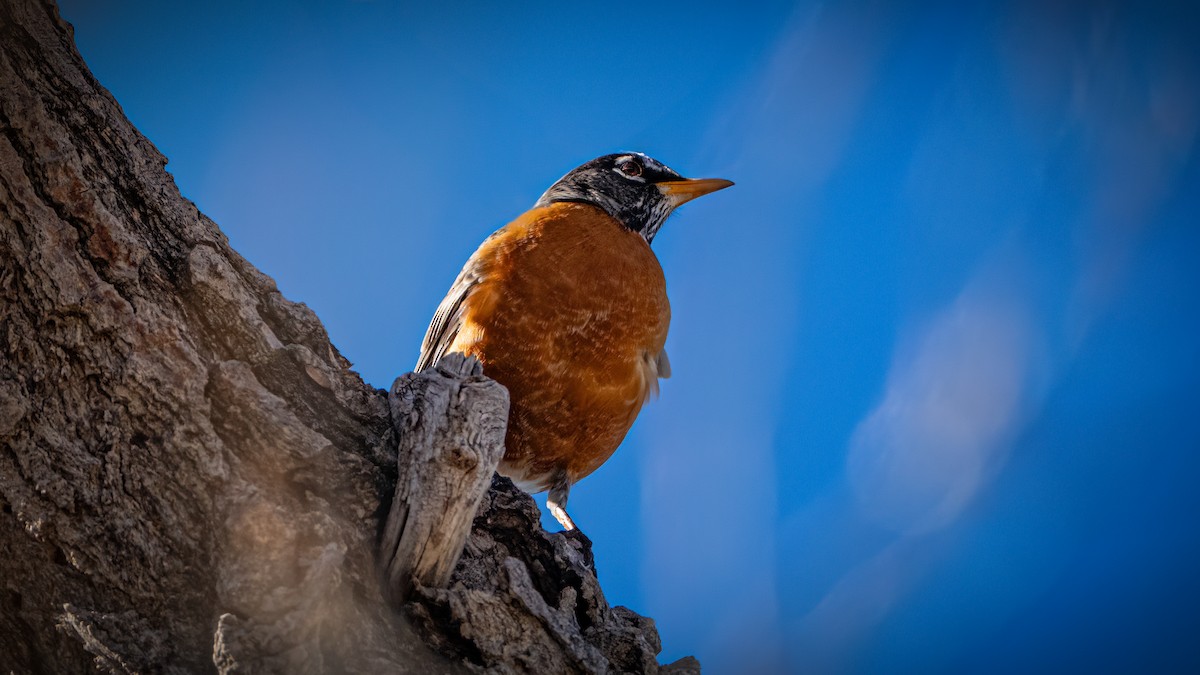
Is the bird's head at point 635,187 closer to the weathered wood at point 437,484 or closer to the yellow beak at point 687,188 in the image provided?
the yellow beak at point 687,188

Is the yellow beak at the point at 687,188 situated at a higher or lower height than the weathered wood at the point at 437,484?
higher

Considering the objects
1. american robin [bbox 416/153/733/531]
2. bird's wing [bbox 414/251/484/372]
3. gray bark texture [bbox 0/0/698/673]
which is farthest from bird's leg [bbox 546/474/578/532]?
gray bark texture [bbox 0/0/698/673]

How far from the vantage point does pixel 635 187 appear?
5316 mm

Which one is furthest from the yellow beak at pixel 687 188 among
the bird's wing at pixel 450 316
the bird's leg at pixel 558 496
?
the bird's leg at pixel 558 496

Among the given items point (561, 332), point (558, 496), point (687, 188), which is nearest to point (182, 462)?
point (561, 332)

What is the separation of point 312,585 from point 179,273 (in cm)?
103

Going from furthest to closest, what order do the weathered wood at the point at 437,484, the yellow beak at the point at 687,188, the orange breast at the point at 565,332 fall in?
the yellow beak at the point at 687,188, the orange breast at the point at 565,332, the weathered wood at the point at 437,484

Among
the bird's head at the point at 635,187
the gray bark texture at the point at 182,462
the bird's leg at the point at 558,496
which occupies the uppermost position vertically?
the bird's head at the point at 635,187

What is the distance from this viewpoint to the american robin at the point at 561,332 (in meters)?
3.78

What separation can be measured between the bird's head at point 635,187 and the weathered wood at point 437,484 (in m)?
2.84

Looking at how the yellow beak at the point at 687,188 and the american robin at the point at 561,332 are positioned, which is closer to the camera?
the american robin at the point at 561,332

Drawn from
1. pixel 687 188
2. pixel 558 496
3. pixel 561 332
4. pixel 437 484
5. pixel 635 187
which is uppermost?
pixel 687 188

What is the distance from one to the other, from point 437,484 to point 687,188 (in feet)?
12.2

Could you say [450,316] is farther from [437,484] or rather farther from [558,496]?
[437,484]
